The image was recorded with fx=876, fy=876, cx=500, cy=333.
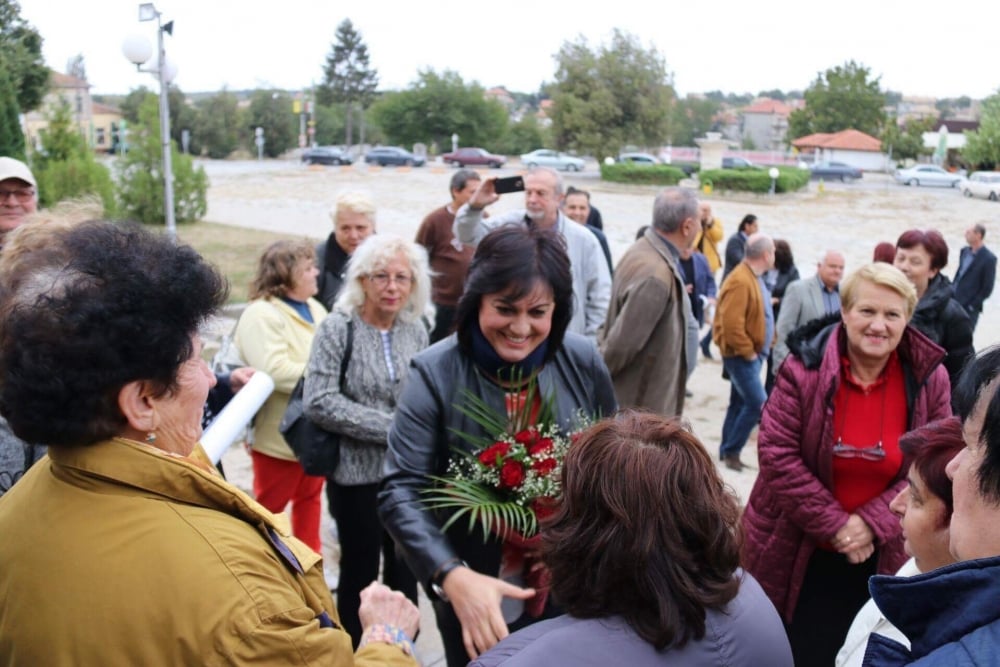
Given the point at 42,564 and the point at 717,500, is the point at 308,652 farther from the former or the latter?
the point at 717,500

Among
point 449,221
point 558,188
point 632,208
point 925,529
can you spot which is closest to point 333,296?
point 558,188

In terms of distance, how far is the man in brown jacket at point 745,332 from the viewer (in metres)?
6.43

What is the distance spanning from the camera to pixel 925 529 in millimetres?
2201

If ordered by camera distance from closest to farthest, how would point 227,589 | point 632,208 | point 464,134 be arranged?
1. point 227,589
2. point 632,208
3. point 464,134

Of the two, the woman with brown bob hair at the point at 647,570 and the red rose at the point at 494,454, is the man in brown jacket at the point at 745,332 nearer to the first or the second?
the red rose at the point at 494,454

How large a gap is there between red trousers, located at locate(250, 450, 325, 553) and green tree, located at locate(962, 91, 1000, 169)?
177 feet

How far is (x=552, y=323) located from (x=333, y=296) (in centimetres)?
276

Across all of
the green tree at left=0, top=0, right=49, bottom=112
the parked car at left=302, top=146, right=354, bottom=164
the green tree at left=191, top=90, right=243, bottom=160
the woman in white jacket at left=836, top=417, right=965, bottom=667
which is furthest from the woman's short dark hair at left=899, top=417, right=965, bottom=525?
the green tree at left=191, top=90, right=243, bottom=160

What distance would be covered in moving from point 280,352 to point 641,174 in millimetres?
38786

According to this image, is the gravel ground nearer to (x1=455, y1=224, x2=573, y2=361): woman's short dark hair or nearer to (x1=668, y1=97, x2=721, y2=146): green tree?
(x1=455, y1=224, x2=573, y2=361): woman's short dark hair

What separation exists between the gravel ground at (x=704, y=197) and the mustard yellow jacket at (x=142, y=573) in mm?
6851

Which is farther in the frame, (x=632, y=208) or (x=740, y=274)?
(x=632, y=208)

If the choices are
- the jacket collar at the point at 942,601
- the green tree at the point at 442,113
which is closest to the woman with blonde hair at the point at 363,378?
the jacket collar at the point at 942,601

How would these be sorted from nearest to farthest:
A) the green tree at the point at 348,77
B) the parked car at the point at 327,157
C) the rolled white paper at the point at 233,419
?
the rolled white paper at the point at 233,419 < the parked car at the point at 327,157 < the green tree at the point at 348,77
